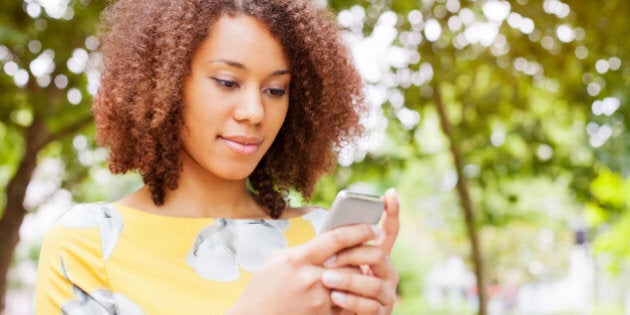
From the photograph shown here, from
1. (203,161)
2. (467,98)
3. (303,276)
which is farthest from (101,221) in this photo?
(467,98)

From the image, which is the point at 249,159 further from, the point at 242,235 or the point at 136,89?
the point at 136,89

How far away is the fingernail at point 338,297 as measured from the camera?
145cm

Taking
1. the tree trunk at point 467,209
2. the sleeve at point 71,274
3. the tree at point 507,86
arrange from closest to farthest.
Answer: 1. the sleeve at point 71,274
2. the tree at point 507,86
3. the tree trunk at point 467,209

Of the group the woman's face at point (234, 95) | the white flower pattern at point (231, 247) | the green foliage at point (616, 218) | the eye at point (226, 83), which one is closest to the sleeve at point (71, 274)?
the white flower pattern at point (231, 247)

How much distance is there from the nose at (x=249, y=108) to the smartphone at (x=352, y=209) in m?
0.39

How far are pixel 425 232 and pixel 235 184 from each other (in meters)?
26.0

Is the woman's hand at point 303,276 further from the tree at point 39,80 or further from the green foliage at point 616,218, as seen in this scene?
the green foliage at point 616,218

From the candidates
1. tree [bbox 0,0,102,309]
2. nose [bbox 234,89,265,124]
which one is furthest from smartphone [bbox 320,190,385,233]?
tree [bbox 0,0,102,309]

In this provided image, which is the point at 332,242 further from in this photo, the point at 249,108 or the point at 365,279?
the point at 249,108

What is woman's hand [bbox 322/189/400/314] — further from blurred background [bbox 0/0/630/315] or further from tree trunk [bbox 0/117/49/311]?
tree trunk [bbox 0/117/49/311]

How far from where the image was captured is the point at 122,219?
5.86ft

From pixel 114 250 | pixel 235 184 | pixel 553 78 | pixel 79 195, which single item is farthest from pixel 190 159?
pixel 79 195

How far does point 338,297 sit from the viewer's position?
1447 millimetres

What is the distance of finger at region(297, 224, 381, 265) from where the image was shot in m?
1.42
